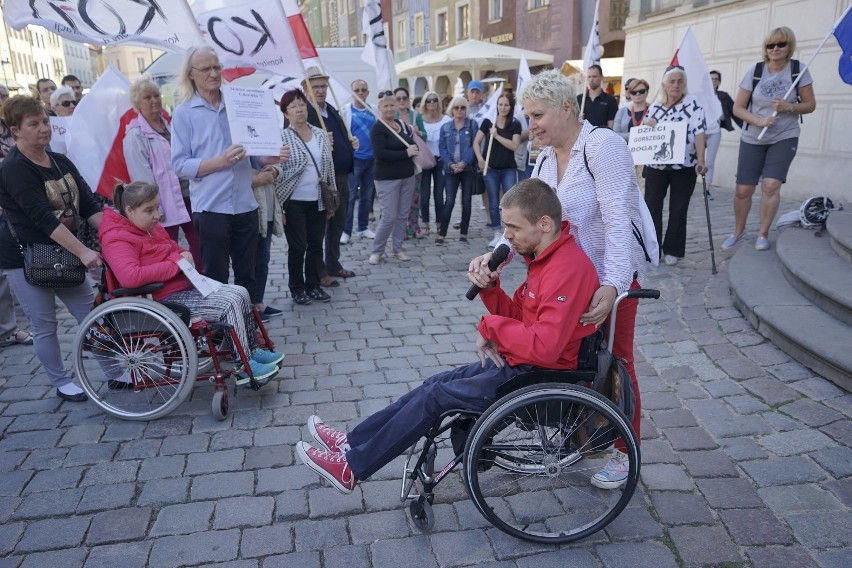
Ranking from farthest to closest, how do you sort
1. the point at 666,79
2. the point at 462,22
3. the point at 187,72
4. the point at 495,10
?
1. the point at 462,22
2. the point at 495,10
3. the point at 666,79
4. the point at 187,72

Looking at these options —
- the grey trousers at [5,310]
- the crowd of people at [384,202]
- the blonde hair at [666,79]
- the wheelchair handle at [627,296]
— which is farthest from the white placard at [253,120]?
the blonde hair at [666,79]

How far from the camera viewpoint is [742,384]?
407 centimetres

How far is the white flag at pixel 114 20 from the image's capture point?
4695 mm

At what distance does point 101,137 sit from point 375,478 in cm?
326

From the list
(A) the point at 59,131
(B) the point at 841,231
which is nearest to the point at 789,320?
(B) the point at 841,231

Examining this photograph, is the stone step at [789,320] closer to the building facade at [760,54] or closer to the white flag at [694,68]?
the white flag at [694,68]

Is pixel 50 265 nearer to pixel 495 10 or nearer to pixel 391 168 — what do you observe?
pixel 391 168

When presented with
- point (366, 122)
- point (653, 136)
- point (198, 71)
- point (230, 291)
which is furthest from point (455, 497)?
point (366, 122)

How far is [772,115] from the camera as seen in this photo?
243 inches

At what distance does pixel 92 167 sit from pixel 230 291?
1631 mm

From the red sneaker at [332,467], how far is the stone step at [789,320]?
286 centimetres

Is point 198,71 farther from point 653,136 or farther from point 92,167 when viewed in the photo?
point 653,136

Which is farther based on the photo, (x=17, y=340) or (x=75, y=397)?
(x=17, y=340)

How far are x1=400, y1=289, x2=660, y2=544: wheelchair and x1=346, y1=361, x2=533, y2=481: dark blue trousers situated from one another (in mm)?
42
